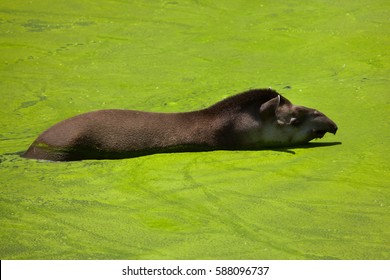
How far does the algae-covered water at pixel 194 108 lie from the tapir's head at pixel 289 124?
0.20m

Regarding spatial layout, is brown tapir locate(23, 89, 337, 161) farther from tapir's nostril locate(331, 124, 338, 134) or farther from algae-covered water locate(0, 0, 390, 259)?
algae-covered water locate(0, 0, 390, 259)

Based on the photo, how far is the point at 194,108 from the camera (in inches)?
367

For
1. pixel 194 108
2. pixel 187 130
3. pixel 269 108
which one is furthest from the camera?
pixel 194 108

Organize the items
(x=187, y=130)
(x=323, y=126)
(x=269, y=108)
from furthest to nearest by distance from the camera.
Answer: (x=323, y=126) → (x=269, y=108) → (x=187, y=130)

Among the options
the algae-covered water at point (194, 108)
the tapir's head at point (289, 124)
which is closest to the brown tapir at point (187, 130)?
the tapir's head at point (289, 124)

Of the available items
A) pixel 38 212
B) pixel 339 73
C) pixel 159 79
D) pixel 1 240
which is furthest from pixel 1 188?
pixel 339 73

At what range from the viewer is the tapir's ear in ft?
26.2

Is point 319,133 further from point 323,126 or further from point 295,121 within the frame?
point 295,121

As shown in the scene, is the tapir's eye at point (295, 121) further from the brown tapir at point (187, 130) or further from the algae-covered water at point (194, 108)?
the algae-covered water at point (194, 108)

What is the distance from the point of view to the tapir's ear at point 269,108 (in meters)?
8.00

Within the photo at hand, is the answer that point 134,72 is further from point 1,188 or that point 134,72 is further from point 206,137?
point 1,188

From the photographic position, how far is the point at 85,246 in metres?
5.55

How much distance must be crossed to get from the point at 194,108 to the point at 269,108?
1476mm

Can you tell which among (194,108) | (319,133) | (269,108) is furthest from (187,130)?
(194,108)
